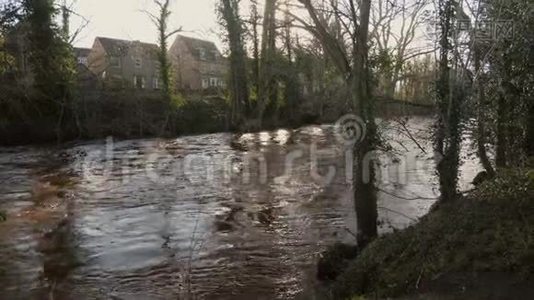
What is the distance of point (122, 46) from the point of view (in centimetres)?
4662

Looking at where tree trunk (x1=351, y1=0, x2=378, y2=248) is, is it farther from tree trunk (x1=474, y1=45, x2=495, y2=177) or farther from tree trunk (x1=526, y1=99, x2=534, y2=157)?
tree trunk (x1=526, y1=99, x2=534, y2=157)

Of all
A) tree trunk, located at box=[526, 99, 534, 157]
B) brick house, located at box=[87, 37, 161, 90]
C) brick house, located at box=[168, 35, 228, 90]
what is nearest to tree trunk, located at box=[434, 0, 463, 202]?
tree trunk, located at box=[526, 99, 534, 157]

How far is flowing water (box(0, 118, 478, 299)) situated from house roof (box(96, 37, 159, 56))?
18.2 meters

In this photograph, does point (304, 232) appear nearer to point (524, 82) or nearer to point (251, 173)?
point (524, 82)

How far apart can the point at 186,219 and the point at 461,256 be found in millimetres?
7654

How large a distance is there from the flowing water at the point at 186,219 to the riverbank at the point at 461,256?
4.50ft

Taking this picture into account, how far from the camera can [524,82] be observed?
413 inches

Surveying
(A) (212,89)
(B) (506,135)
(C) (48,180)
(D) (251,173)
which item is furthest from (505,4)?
(A) (212,89)

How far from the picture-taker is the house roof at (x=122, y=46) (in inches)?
1573

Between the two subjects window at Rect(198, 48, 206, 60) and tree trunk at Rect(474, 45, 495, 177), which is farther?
window at Rect(198, 48, 206, 60)

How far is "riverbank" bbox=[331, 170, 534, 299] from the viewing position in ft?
17.0

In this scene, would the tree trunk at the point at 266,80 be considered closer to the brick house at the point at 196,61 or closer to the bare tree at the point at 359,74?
the brick house at the point at 196,61

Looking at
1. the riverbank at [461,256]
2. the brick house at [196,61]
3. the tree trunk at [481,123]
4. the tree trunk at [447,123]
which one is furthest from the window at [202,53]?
the riverbank at [461,256]

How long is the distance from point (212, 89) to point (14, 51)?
68.0 feet
